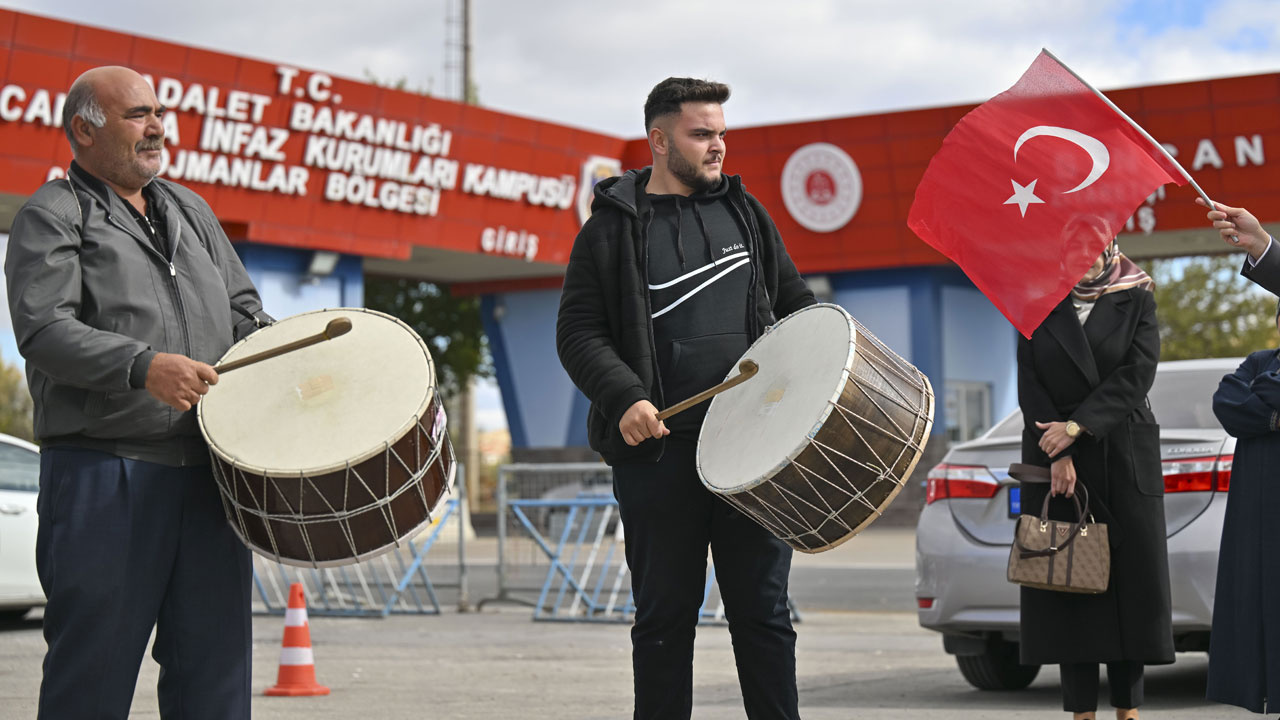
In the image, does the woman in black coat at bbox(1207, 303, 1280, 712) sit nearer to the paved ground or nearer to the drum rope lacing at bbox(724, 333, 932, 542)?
the drum rope lacing at bbox(724, 333, 932, 542)

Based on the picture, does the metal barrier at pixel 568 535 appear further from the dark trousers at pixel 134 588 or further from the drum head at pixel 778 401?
the dark trousers at pixel 134 588

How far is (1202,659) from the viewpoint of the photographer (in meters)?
8.91

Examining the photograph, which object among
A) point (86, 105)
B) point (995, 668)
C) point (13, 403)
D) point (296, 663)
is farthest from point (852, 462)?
point (13, 403)

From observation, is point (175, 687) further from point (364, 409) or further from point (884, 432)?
point (884, 432)

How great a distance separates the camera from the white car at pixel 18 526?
10758mm

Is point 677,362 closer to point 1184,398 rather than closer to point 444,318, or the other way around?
point 1184,398

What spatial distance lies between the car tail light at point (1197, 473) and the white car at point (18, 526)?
7367 mm

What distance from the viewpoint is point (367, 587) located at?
13.5 m

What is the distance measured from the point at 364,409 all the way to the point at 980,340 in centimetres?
2718

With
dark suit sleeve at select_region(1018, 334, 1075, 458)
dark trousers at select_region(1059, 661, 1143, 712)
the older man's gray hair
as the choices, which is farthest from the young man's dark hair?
dark trousers at select_region(1059, 661, 1143, 712)

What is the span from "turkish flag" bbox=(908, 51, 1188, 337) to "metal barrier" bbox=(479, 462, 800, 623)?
6827mm

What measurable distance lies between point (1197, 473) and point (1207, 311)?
43.0 m

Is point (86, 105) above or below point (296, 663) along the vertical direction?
above

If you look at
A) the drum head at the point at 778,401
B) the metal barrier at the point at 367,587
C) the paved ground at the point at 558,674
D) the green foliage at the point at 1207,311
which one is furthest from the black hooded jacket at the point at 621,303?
the green foliage at the point at 1207,311
